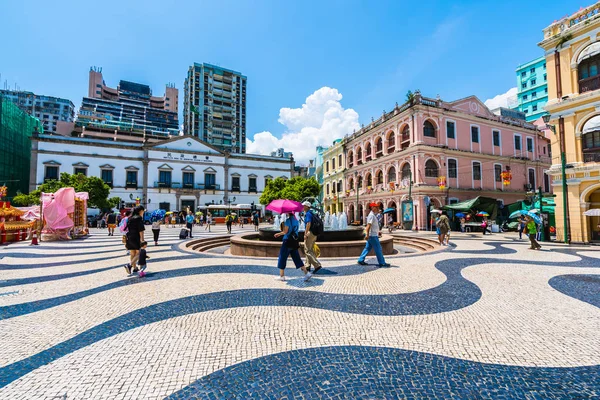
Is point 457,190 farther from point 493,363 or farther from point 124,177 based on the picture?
point 124,177

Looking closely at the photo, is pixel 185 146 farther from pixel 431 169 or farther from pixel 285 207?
pixel 285 207

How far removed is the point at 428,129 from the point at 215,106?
6455 centimetres

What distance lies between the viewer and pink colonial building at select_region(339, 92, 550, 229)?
25.4m

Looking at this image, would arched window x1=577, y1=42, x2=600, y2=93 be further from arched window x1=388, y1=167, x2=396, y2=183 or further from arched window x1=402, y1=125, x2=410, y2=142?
arched window x1=388, y1=167, x2=396, y2=183

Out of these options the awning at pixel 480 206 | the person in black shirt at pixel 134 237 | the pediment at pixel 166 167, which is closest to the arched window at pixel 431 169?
the awning at pixel 480 206

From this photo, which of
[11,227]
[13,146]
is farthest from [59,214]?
[13,146]

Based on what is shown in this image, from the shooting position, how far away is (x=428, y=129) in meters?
26.4

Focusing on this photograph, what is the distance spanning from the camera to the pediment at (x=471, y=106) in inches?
1086

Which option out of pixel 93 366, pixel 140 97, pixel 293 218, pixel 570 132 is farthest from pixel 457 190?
pixel 140 97

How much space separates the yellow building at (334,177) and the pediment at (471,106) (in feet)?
47.5

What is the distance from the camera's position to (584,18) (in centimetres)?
1349

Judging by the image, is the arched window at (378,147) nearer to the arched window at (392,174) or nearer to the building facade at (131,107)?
the arched window at (392,174)

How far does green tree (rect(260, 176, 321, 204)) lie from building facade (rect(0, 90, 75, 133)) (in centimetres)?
7913

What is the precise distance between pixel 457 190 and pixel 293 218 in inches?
1008
